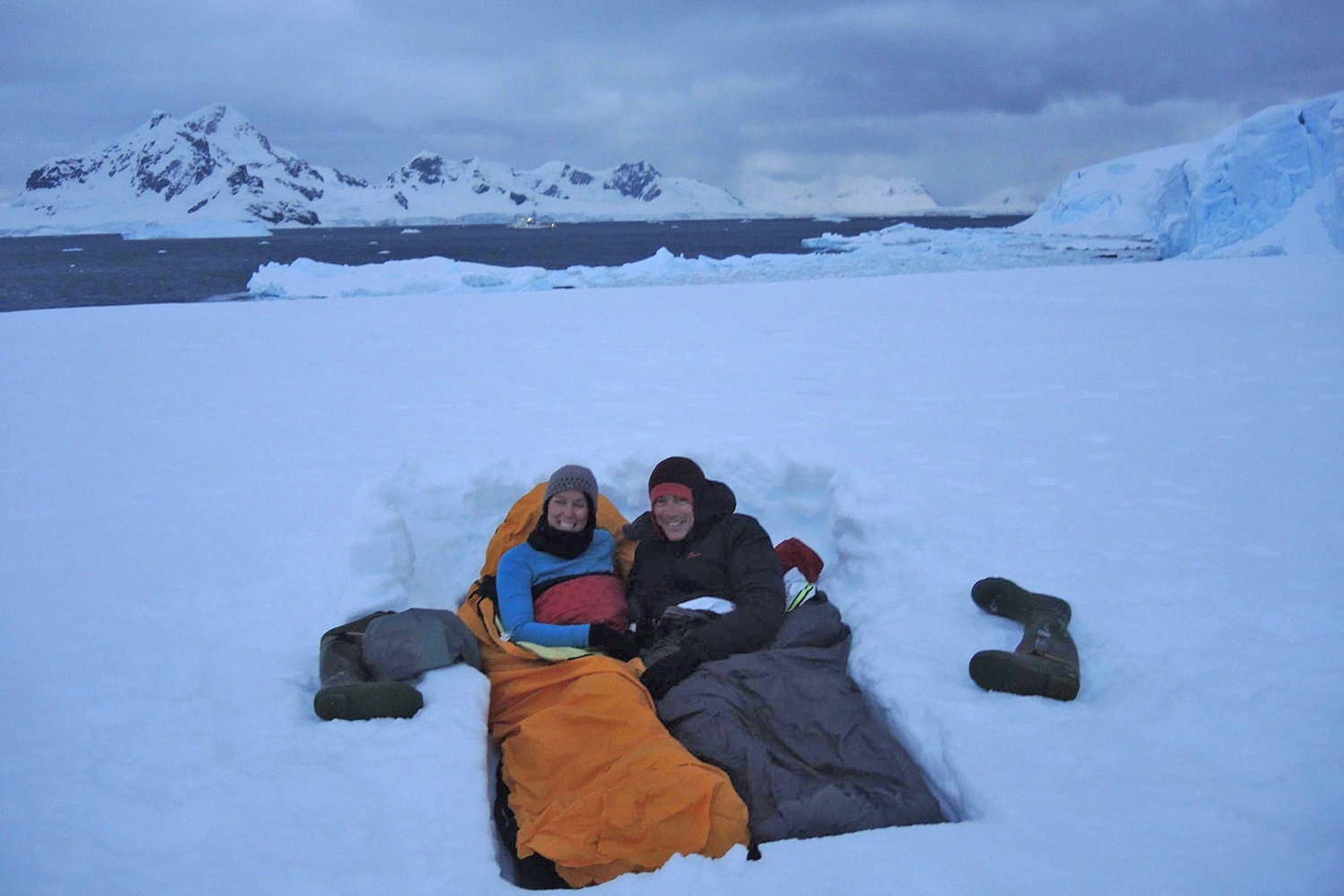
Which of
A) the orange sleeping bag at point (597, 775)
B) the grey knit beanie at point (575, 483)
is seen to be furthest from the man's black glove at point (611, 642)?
the grey knit beanie at point (575, 483)

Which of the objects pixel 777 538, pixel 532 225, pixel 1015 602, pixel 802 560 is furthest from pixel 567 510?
pixel 532 225

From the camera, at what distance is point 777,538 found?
13.3 feet

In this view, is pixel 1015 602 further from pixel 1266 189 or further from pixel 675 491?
pixel 1266 189

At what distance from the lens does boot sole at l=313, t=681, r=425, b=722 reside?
237 cm

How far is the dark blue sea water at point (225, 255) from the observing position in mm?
30125

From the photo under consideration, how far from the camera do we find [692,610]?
2924 mm

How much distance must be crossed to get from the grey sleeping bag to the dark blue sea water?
2574cm

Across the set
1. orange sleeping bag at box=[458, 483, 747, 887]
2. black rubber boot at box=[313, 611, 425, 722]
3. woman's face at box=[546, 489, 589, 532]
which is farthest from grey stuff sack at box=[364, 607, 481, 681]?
woman's face at box=[546, 489, 589, 532]

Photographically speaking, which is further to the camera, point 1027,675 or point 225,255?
point 225,255

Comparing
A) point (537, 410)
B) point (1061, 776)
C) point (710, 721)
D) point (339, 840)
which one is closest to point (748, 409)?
point (537, 410)

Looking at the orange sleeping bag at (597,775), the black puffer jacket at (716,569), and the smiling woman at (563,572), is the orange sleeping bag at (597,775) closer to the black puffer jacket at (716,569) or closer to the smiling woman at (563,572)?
the smiling woman at (563,572)

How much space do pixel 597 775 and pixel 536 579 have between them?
1105 millimetres

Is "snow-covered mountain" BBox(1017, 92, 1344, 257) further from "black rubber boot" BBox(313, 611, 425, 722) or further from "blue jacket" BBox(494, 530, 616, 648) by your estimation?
"black rubber boot" BBox(313, 611, 425, 722)

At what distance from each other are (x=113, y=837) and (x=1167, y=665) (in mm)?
2700
